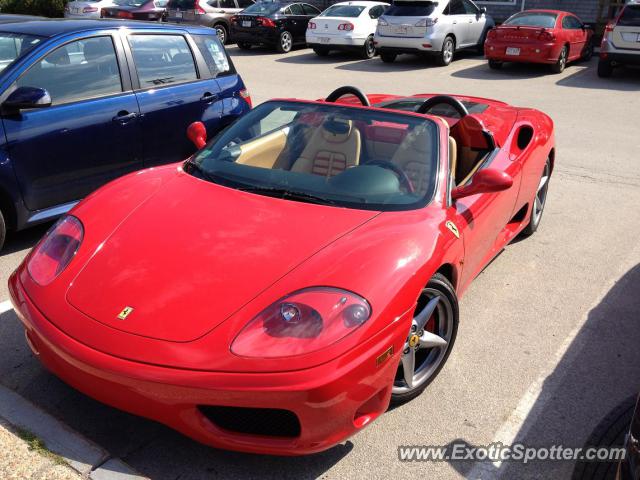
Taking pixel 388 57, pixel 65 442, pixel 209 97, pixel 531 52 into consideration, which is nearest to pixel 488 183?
pixel 65 442

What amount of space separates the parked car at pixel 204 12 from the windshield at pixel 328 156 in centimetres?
1514

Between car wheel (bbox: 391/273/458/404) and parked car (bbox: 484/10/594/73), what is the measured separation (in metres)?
12.2

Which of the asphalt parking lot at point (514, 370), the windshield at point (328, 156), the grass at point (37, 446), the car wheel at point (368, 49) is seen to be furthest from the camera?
the car wheel at point (368, 49)

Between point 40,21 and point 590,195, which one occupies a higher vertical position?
point 40,21

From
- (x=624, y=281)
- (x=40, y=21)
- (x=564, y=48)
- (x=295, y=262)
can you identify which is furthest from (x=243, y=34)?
(x=295, y=262)

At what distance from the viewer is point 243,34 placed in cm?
1795

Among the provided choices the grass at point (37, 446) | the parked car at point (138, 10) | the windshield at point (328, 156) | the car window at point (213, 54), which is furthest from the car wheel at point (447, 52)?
the grass at point (37, 446)

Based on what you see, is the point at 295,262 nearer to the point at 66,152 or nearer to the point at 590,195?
the point at 66,152

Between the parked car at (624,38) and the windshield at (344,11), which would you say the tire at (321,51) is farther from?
the parked car at (624,38)

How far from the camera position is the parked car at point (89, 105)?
4.64 meters

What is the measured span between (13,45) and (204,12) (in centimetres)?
1432

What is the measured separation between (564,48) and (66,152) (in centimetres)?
1258

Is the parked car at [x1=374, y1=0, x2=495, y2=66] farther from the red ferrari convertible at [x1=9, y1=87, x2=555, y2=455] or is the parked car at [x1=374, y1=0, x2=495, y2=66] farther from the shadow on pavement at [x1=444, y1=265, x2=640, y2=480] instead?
the shadow on pavement at [x1=444, y1=265, x2=640, y2=480]

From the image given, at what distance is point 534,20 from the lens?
14477 mm
